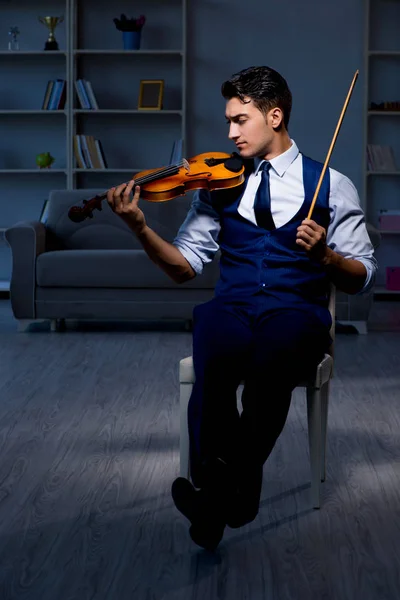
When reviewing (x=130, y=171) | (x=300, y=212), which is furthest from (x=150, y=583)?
(x=130, y=171)

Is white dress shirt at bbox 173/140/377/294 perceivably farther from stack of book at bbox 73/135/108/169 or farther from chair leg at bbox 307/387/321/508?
stack of book at bbox 73/135/108/169

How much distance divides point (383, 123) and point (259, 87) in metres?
5.08

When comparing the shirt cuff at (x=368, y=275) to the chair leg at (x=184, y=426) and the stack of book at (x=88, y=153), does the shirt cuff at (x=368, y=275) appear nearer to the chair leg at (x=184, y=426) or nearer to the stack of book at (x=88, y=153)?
the chair leg at (x=184, y=426)

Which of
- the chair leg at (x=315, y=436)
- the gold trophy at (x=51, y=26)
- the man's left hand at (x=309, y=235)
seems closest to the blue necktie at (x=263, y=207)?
the man's left hand at (x=309, y=235)

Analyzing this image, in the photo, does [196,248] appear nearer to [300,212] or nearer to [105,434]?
[300,212]

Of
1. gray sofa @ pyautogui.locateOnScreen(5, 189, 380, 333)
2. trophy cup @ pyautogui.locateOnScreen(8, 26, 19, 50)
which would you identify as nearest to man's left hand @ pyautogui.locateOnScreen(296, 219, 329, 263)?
gray sofa @ pyautogui.locateOnScreen(5, 189, 380, 333)

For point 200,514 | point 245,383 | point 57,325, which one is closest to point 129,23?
point 57,325

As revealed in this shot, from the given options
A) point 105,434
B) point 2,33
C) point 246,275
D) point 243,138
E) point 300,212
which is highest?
point 2,33

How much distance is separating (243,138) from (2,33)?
5290 mm

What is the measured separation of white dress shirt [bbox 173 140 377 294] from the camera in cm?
211

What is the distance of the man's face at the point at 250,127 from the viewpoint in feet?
6.75

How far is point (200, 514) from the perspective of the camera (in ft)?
6.04

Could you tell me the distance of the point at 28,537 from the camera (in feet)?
6.54

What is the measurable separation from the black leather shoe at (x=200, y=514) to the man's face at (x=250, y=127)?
0.74 metres
